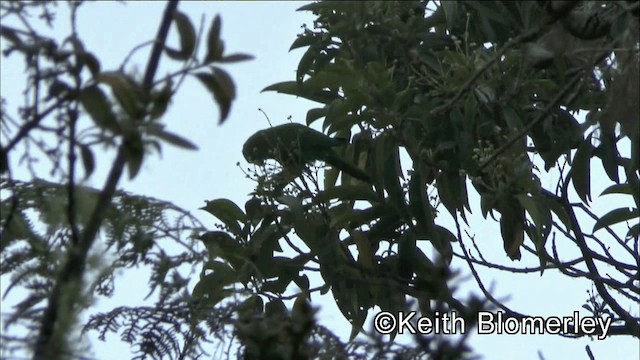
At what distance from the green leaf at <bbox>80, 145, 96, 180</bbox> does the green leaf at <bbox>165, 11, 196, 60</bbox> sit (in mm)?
141

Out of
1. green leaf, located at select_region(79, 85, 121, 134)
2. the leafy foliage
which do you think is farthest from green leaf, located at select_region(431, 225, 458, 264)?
green leaf, located at select_region(79, 85, 121, 134)

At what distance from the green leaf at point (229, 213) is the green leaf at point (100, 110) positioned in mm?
1880

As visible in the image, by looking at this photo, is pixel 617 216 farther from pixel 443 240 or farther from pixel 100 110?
pixel 100 110

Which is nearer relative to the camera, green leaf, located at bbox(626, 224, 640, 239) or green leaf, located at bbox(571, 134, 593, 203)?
green leaf, located at bbox(626, 224, 640, 239)

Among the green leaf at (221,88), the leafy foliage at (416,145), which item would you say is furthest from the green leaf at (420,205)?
the green leaf at (221,88)

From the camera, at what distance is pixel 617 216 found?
340cm

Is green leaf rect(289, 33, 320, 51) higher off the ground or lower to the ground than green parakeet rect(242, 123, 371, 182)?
higher

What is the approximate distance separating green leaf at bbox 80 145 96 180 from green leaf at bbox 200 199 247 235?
184cm

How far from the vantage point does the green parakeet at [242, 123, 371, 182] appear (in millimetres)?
3234

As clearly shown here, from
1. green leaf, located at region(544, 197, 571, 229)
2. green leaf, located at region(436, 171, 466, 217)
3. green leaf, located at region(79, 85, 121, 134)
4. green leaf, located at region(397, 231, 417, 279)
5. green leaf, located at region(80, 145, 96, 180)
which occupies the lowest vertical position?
green leaf, located at region(80, 145, 96, 180)

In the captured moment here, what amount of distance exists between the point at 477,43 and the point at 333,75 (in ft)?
1.92

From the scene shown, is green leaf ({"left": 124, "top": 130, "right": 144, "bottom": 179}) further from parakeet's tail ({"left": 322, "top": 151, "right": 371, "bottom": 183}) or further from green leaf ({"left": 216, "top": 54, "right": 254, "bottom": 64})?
parakeet's tail ({"left": 322, "top": 151, "right": 371, "bottom": 183})

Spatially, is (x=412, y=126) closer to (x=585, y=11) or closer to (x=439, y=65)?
(x=439, y=65)

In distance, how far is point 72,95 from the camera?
1.37 m
